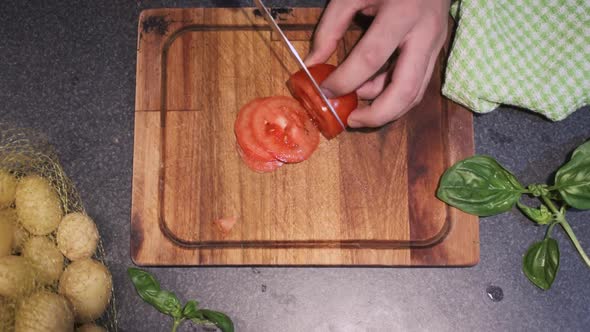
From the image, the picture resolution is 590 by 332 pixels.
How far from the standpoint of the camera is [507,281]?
4.16 feet

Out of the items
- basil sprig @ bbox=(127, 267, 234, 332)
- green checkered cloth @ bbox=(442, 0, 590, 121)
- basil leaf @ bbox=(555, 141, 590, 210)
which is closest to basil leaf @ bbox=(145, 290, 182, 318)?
basil sprig @ bbox=(127, 267, 234, 332)

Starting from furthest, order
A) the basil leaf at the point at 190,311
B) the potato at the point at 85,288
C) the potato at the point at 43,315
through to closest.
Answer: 1. the basil leaf at the point at 190,311
2. the potato at the point at 85,288
3. the potato at the point at 43,315

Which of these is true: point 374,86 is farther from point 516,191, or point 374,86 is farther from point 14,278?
point 14,278

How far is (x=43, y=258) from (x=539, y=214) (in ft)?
3.62

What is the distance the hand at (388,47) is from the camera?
3.38 ft

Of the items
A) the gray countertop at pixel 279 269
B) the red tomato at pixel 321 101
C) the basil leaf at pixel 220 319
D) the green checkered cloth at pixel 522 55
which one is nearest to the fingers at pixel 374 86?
the red tomato at pixel 321 101

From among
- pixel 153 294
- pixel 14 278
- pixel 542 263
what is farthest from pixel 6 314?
pixel 542 263

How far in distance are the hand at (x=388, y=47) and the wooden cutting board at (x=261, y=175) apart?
124mm

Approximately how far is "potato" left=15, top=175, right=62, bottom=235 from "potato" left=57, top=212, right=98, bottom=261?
2 centimetres

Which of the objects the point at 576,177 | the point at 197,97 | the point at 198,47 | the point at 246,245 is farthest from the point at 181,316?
the point at 576,177

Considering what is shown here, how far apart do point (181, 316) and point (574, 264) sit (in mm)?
944

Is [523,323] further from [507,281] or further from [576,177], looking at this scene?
[576,177]

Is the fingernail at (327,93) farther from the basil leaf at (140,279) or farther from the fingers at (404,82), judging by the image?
the basil leaf at (140,279)

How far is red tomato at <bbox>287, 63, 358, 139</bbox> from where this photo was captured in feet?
3.58
